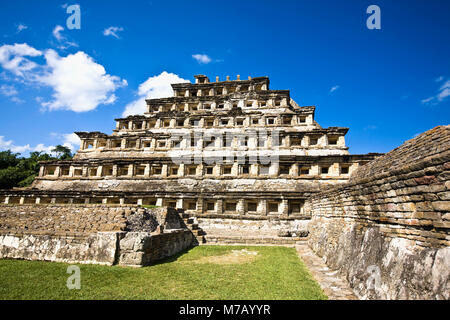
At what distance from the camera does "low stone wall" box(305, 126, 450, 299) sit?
3.61 metres

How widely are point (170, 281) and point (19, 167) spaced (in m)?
43.2

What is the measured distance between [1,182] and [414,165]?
43240mm

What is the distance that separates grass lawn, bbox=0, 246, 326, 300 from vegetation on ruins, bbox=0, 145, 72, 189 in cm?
3182

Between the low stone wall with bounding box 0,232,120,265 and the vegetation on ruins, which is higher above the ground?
the vegetation on ruins

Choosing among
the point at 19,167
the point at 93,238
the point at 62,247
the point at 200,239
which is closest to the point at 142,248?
the point at 93,238

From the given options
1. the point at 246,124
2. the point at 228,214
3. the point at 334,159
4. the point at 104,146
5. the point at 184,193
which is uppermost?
the point at 246,124

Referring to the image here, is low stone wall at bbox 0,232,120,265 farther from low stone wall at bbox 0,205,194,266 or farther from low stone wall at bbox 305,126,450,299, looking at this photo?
low stone wall at bbox 305,126,450,299

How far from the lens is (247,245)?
13.6m

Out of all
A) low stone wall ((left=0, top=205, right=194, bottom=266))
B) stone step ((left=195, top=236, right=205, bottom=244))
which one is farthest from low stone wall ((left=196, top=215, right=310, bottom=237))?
low stone wall ((left=0, top=205, right=194, bottom=266))

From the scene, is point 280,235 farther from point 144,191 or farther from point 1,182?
point 1,182

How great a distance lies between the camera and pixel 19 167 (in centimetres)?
3641

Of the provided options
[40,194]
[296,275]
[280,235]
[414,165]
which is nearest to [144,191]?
[40,194]

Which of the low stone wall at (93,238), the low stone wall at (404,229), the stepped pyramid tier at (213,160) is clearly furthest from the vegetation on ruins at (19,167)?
the low stone wall at (404,229)

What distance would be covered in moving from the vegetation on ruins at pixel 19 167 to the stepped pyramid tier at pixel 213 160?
1170 centimetres
